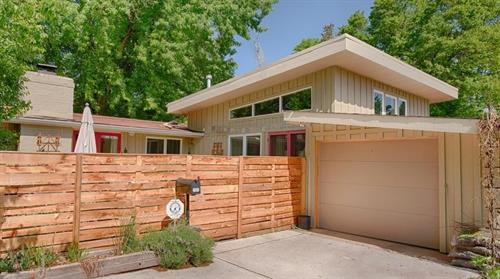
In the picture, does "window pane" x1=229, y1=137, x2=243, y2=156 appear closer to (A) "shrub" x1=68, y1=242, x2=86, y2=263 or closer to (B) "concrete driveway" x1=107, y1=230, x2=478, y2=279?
(B) "concrete driveway" x1=107, y1=230, x2=478, y2=279

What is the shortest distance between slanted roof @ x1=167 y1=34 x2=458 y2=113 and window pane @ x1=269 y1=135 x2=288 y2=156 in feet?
5.25

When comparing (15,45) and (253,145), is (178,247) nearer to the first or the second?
(15,45)

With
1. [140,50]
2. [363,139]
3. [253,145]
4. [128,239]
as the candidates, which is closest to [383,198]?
[363,139]

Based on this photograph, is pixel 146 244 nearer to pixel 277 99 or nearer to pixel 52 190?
pixel 52 190

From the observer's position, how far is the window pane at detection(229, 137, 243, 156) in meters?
11.1

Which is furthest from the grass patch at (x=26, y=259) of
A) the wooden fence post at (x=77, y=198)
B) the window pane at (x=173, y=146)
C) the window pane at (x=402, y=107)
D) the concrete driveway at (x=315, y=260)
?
the window pane at (x=402, y=107)

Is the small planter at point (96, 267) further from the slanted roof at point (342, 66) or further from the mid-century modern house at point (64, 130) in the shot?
the mid-century modern house at point (64, 130)

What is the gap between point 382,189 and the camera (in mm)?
7344

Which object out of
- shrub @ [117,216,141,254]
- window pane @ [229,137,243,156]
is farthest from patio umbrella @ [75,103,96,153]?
window pane @ [229,137,243,156]

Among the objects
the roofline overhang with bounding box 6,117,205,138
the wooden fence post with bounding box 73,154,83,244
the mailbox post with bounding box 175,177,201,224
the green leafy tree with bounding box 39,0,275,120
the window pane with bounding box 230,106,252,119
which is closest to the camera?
the wooden fence post with bounding box 73,154,83,244

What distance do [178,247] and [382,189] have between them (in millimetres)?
4582

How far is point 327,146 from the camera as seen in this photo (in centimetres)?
834

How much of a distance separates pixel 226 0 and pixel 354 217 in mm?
16711

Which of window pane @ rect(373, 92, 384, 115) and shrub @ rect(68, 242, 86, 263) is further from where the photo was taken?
window pane @ rect(373, 92, 384, 115)
